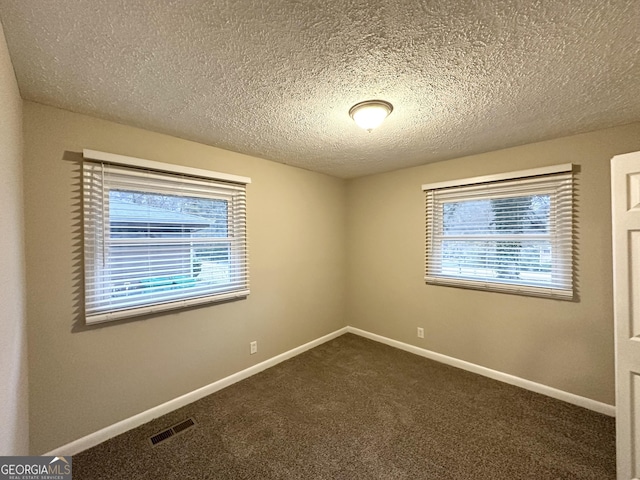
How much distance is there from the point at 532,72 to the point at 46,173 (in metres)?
2.96

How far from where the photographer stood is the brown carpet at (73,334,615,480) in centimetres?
160

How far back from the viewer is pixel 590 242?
2131mm

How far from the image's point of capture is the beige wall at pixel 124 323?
163 cm

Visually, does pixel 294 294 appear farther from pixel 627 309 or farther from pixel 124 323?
pixel 627 309

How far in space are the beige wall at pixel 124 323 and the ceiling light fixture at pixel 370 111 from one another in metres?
1.41

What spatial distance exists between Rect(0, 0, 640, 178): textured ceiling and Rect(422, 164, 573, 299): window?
54 centimetres

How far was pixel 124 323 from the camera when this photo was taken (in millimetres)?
1952

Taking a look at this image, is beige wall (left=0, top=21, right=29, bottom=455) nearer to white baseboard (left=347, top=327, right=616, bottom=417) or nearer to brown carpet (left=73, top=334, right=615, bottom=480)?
brown carpet (left=73, top=334, right=615, bottom=480)

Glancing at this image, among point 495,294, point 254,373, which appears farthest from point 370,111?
point 254,373

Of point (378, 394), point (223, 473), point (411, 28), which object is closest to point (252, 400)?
point (223, 473)

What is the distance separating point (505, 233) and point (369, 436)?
2.21 metres
